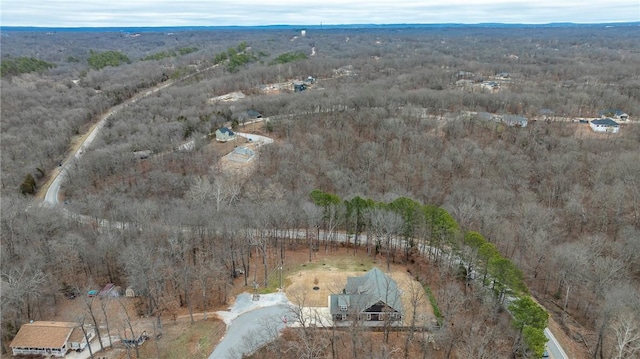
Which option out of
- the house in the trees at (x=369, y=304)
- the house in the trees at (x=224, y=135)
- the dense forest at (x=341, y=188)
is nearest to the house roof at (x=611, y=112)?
the dense forest at (x=341, y=188)

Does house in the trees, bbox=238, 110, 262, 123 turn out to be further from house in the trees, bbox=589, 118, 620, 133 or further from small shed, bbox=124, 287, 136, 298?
house in the trees, bbox=589, 118, 620, 133

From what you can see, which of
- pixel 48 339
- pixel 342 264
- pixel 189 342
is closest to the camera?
pixel 48 339

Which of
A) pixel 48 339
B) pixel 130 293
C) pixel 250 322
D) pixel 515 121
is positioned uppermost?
pixel 515 121

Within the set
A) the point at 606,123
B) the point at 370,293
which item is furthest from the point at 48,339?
the point at 606,123

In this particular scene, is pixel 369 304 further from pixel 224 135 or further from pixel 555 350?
pixel 224 135

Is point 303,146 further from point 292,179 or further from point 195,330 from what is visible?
point 195,330

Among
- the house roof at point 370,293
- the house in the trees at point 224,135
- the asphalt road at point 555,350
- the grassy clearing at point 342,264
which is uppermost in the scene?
the house in the trees at point 224,135

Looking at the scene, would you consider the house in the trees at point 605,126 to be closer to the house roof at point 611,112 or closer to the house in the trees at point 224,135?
the house roof at point 611,112

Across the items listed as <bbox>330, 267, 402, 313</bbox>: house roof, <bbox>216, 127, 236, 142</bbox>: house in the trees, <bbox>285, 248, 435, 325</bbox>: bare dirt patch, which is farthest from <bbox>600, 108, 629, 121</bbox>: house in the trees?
<bbox>330, 267, 402, 313</bbox>: house roof

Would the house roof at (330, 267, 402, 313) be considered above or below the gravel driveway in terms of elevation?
above
